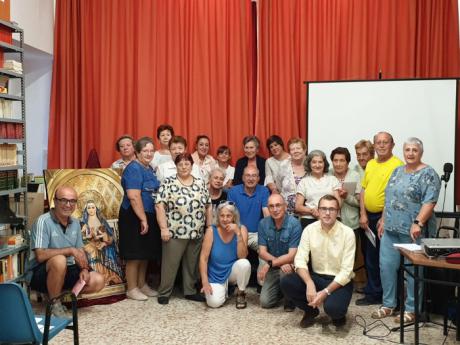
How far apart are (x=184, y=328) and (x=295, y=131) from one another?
255 cm

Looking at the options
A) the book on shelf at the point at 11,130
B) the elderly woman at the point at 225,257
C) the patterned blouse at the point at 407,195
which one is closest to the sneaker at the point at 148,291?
the elderly woman at the point at 225,257

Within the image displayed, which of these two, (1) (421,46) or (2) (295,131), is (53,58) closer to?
(2) (295,131)

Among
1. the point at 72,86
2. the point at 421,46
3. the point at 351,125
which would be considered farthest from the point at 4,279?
the point at 421,46

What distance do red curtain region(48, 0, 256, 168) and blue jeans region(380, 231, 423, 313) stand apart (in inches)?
84.2

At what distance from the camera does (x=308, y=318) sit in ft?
11.3

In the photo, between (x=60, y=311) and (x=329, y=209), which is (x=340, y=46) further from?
(x=60, y=311)

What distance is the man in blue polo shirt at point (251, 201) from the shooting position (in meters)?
4.17

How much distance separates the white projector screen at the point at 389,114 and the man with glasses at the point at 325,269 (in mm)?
1360

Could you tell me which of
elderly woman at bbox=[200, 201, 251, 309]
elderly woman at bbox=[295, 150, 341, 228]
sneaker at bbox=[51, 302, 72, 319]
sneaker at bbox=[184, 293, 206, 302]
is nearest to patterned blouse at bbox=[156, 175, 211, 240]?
elderly woman at bbox=[200, 201, 251, 309]

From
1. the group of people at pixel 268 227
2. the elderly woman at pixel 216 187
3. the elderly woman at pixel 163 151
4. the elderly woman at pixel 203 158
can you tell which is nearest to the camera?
the group of people at pixel 268 227

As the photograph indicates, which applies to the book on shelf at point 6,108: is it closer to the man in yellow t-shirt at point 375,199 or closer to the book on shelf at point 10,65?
the book on shelf at point 10,65

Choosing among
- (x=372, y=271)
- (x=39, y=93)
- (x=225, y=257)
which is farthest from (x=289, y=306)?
(x=39, y=93)

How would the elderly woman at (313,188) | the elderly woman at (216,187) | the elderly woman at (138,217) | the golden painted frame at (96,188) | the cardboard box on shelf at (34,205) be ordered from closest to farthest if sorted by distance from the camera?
1. the elderly woman at (138,217)
2. the elderly woman at (313,188)
3. the golden painted frame at (96,188)
4. the elderly woman at (216,187)
5. the cardboard box on shelf at (34,205)

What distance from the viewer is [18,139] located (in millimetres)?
3717
